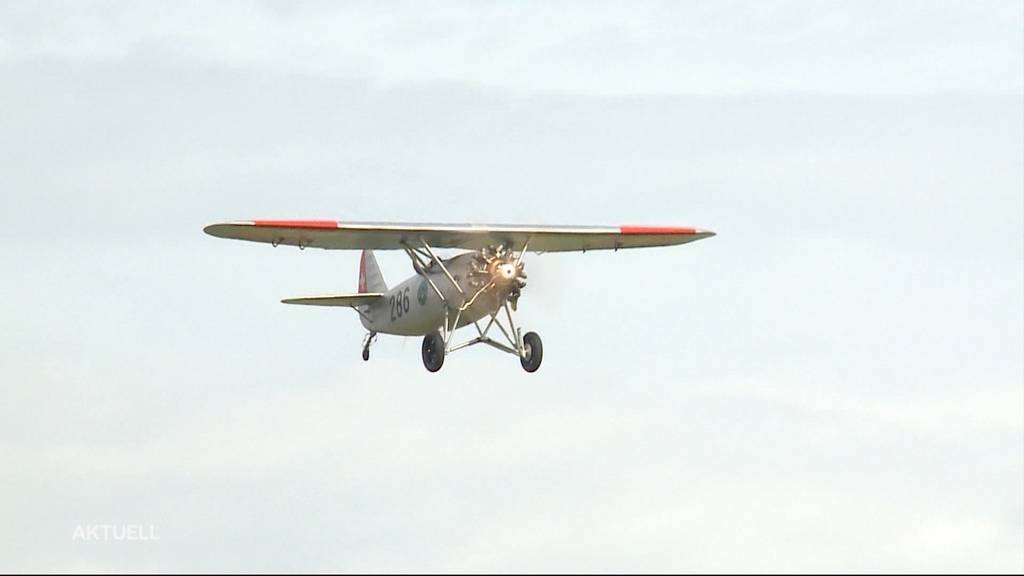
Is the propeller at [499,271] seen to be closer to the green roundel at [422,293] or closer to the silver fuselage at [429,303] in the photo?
the silver fuselage at [429,303]

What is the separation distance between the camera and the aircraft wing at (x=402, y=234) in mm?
36500

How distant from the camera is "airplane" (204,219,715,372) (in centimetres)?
3678

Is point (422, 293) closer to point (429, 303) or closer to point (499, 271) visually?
point (429, 303)

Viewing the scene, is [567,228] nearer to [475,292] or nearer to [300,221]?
[475,292]

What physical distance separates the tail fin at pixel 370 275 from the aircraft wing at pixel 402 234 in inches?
231

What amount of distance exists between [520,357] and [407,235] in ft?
10.6

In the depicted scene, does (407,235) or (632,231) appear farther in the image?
(632,231)

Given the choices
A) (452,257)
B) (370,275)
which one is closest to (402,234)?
(452,257)

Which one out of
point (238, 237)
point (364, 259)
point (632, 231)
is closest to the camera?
point (238, 237)

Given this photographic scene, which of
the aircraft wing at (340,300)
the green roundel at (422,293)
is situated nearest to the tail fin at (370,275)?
the aircraft wing at (340,300)

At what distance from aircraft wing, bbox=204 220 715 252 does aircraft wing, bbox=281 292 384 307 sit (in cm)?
346

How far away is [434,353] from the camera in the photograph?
38.1 m

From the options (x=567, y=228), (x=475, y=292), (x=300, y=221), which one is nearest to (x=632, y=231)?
(x=567, y=228)

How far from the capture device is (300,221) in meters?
36.8
